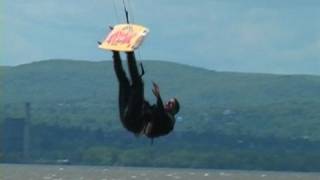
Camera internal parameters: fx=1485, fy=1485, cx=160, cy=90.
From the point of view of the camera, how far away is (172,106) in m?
13.4

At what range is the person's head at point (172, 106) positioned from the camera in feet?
44.0

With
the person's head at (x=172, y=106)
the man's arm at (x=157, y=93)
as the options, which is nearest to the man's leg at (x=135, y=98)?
the man's arm at (x=157, y=93)

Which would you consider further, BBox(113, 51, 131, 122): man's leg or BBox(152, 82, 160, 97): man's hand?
BBox(113, 51, 131, 122): man's leg

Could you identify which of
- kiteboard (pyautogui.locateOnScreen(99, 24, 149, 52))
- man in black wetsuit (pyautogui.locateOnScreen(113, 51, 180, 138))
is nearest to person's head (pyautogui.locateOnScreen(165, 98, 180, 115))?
man in black wetsuit (pyautogui.locateOnScreen(113, 51, 180, 138))

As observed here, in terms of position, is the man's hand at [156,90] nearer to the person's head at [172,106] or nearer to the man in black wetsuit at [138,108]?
the man in black wetsuit at [138,108]

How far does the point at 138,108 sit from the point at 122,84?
29cm

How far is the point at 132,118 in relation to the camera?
43.5 ft

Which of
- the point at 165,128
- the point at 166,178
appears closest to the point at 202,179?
the point at 166,178

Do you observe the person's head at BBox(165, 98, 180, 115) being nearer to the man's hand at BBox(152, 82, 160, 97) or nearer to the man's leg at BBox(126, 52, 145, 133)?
the man's leg at BBox(126, 52, 145, 133)

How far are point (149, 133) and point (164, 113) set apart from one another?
0.74 ft

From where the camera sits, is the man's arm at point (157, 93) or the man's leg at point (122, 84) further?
the man's leg at point (122, 84)

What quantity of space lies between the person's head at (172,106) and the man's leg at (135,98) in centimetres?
27

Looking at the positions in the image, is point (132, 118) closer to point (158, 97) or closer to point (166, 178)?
point (158, 97)

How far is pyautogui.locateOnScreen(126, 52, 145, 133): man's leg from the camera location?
12.9 metres
